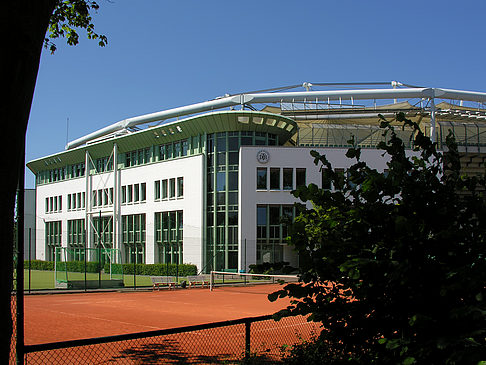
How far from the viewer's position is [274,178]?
143ft

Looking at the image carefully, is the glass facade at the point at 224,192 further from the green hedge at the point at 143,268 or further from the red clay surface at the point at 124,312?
the red clay surface at the point at 124,312

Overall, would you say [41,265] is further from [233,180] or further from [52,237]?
[233,180]

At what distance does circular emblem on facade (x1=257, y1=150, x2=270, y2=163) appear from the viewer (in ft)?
141

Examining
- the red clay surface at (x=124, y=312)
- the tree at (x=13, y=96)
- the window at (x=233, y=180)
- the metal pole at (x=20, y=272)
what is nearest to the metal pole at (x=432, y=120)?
→ the window at (x=233, y=180)

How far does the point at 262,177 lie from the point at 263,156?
1.65m

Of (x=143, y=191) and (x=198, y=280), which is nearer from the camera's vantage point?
(x=198, y=280)

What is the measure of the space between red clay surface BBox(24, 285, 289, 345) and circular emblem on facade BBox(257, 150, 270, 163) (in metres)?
15.7

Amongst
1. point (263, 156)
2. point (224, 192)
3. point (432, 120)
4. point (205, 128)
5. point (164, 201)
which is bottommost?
point (164, 201)

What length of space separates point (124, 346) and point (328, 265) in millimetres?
6879

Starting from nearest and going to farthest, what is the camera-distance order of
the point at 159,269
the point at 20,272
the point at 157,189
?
1. the point at 20,272
2. the point at 159,269
3. the point at 157,189

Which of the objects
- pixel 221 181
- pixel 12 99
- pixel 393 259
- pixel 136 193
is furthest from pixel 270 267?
pixel 136 193

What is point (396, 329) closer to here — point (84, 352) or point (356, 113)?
point (84, 352)


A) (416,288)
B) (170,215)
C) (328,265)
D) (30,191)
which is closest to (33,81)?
A: (328,265)

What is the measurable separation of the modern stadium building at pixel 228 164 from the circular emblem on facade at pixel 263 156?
8 cm
